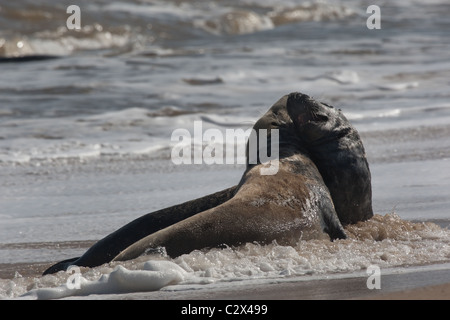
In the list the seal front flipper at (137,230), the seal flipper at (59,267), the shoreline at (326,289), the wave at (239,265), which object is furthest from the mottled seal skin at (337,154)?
the seal flipper at (59,267)

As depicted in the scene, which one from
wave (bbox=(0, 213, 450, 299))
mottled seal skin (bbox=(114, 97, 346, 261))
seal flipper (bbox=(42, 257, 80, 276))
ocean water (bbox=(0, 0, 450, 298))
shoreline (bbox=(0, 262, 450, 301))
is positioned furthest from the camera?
ocean water (bbox=(0, 0, 450, 298))

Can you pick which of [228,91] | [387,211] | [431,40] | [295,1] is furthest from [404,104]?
[295,1]

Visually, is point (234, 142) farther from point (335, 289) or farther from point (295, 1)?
point (295, 1)

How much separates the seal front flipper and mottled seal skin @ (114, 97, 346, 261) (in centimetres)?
34

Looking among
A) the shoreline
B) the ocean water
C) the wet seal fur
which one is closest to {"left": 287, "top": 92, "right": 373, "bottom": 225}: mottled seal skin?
the wet seal fur

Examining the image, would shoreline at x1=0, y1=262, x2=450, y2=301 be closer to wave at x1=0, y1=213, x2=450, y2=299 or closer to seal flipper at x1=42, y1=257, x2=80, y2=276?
wave at x1=0, y1=213, x2=450, y2=299

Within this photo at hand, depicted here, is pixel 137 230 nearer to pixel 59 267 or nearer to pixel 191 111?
pixel 59 267

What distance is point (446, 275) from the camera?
405cm

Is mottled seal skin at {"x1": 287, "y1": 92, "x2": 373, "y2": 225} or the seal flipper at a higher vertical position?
mottled seal skin at {"x1": 287, "y1": 92, "x2": 373, "y2": 225}

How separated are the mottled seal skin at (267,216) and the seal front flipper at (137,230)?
34 cm

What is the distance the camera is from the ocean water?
4906mm

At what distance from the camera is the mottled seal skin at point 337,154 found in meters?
5.23

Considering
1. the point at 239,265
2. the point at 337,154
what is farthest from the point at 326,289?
the point at 337,154

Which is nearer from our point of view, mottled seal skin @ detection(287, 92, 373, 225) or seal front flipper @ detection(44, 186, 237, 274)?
seal front flipper @ detection(44, 186, 237, 274)
